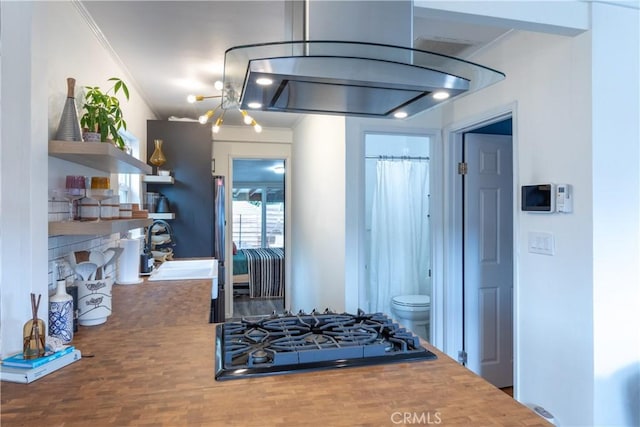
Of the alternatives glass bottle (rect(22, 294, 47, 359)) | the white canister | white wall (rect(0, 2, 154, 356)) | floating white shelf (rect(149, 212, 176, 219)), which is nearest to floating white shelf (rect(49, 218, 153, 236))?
white wall (rect(0, 2, 154, 356))

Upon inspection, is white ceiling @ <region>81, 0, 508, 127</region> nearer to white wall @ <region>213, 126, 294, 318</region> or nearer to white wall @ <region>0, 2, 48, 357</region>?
white wall @ <region>0, 2, 48, 357</region>

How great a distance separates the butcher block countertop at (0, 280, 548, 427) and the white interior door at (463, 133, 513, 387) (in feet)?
6.55

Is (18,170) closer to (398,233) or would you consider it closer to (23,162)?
(23,162)

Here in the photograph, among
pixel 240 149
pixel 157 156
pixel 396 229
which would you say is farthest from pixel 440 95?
pixel 240 149

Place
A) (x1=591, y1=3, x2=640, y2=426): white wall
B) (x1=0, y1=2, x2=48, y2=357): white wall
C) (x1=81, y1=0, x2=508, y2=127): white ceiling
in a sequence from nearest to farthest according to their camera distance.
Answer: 1. (x1=0, y1=2, x2=48, y2=357): white wall
2. (x1=591, y1=3, x2=640, y2=426): white wall
3. (x1=81, y1=0, x2=508, y2=127): white ceiling

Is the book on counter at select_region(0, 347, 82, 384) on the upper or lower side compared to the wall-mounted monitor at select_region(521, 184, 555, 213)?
lower

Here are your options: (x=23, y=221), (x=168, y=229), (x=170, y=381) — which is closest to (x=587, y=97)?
(x=170, y=381)

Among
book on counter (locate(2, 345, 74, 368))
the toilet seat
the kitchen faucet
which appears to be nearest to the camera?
book on counter (locate(2, 345, 74, 368))

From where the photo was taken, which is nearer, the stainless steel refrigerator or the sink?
the sink

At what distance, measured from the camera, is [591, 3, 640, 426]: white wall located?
1.86m

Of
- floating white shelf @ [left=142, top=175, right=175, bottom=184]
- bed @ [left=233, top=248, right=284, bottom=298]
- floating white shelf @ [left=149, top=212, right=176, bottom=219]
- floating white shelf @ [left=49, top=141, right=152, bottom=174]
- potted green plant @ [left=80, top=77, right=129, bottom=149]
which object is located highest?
potted green plant @ [left=80, top=77, right=129, bottom=149]

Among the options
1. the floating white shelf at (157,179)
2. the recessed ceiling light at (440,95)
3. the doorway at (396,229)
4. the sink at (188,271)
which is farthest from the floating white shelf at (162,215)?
the recessed ceiling light at (440,95)

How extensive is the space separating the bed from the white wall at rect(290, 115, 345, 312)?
122cm

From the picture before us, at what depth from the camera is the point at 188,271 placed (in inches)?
121
